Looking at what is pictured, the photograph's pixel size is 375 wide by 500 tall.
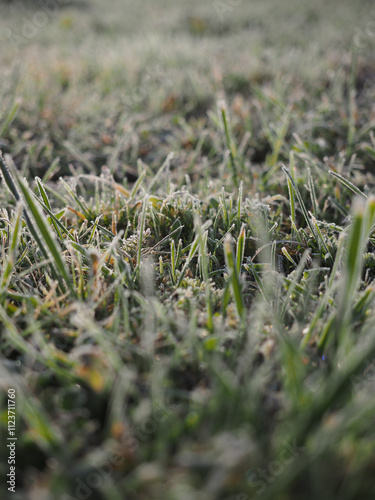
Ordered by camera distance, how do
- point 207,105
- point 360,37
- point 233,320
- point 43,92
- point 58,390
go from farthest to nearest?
point 360,37, point 207,105, point 43,92, point 233,320, point 58,390

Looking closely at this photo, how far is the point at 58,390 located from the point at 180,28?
574 centimetres

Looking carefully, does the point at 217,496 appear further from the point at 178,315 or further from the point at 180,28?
the point at 180,28

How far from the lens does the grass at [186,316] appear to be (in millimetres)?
660

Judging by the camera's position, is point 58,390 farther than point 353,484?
Yes

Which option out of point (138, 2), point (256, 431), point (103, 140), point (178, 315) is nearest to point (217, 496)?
point (256, 431)

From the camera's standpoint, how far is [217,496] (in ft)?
2.12

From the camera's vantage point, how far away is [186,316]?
1.04 meters

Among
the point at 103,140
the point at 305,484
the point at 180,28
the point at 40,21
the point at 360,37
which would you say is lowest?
the point at 305,484

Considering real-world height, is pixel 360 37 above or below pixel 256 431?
above

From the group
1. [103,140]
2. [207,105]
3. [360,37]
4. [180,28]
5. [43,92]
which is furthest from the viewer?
[180,28]

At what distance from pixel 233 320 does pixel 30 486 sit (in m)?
0.59

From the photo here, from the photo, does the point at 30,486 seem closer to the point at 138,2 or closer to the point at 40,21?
the point at 40,21

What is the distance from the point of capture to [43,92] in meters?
2.64

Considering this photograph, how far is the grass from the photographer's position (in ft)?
2.17
